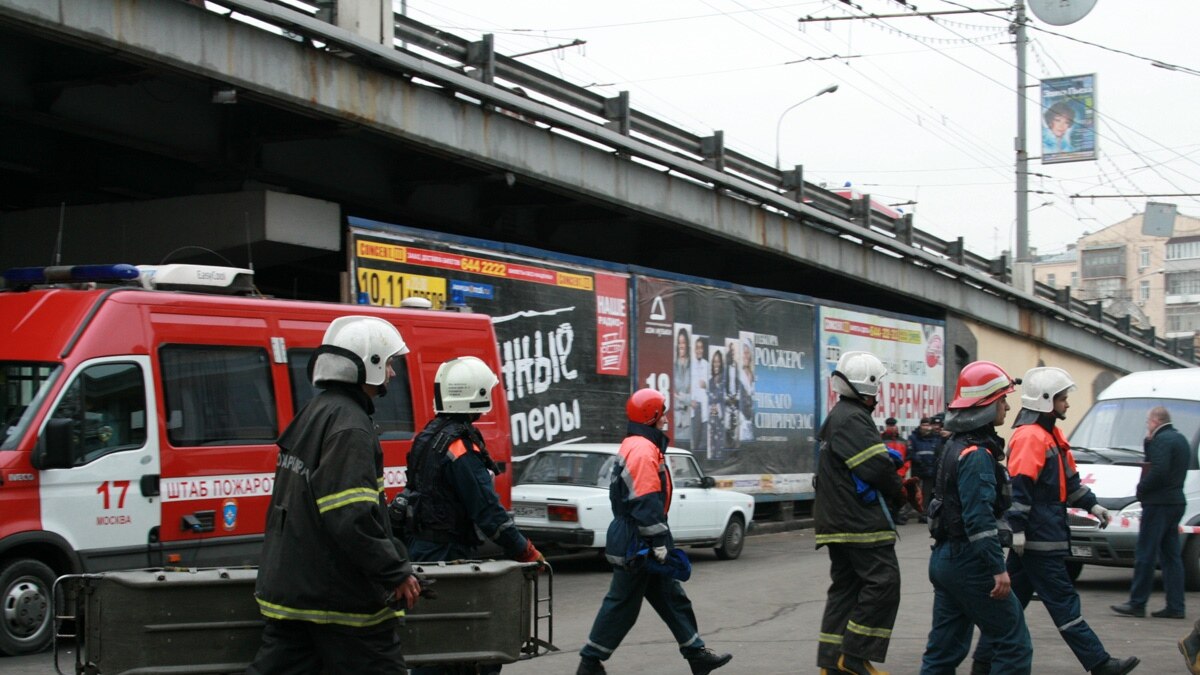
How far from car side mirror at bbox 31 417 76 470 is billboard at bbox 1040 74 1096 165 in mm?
28849

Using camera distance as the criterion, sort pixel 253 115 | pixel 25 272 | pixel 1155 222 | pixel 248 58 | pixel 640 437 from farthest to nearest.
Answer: pixel 1155 222 < pixel 253 115 < pixel 248 58 < pixel 25 272 < pixel 640 437

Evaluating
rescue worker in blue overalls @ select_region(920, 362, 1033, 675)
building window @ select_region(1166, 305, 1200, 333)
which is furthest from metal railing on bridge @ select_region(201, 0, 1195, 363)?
building window @ select_region(1166, 305, 1200, 333)

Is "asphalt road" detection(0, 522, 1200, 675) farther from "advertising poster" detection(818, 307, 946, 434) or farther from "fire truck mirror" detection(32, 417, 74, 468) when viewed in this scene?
"advertising poster" detection(818, 307, 946, 434)

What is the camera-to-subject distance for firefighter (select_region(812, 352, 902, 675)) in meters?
7.00

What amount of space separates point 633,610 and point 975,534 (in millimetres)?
2118

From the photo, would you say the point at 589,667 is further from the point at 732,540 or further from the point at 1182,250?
the point at 1182,250

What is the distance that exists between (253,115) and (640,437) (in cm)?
1020

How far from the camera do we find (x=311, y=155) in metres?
18.2

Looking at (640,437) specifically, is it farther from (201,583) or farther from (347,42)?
(347,42)

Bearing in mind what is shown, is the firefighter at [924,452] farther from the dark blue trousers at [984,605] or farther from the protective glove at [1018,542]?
the dark blue trousers at [984,605]

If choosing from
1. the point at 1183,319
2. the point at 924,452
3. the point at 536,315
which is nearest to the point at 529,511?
the point at 536,315

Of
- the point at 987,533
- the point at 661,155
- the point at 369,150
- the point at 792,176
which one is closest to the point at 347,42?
the point at 369,150

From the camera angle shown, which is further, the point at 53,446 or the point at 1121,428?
the point at 1121,428

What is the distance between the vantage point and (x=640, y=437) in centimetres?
805
